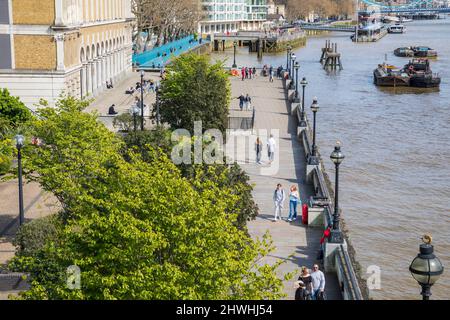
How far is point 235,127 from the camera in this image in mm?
42844

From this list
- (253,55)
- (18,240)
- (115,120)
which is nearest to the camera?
(18,240)

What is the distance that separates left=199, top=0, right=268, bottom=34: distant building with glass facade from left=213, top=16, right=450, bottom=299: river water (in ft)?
247

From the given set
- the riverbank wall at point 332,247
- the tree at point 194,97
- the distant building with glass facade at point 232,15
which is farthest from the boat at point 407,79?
the distant building with glass facade at point 232,15

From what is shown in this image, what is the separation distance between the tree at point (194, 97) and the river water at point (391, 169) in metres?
5.73

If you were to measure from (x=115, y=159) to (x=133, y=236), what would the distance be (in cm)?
370

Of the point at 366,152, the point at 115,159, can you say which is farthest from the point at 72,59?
the point at 115,159

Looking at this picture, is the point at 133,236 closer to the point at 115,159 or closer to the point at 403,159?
the point at 115,159

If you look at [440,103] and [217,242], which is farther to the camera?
[440,103]

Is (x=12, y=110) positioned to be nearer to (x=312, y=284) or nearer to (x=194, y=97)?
(x=194, y=97)

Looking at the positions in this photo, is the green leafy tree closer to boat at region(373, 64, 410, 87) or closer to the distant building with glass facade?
boat at region(373, 64, 410, 87)

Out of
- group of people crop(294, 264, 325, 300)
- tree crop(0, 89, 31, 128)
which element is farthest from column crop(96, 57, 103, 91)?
group of people crop(294, 264, 325, 300)

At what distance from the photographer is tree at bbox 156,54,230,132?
113 ft

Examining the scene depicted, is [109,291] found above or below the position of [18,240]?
above
